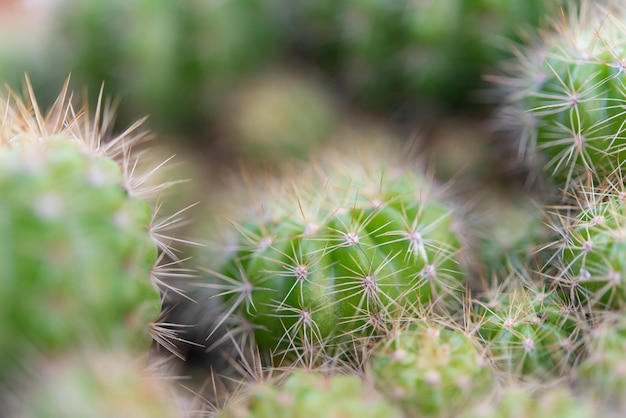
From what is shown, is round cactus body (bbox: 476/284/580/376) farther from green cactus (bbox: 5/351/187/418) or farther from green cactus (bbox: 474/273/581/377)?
green cactus (bbox: 5/351/187/418)

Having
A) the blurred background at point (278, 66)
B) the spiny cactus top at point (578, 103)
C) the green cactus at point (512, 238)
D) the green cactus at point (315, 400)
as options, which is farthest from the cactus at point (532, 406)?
the blurred background at point (278, 66)

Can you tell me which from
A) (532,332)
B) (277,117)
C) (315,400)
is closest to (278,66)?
(277,117)

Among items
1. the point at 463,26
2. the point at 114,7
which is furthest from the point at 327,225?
the point at 114,7

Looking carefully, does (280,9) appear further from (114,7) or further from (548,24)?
(548,24)

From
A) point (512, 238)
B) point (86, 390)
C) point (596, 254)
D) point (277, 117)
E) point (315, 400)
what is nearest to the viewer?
point (86, 390)

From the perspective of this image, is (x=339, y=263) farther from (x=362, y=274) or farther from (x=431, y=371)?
(x=431, y=371)

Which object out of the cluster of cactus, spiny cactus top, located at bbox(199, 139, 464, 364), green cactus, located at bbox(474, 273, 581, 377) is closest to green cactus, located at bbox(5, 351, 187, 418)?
the cluster of cactus

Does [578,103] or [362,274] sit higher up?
[578,103]
